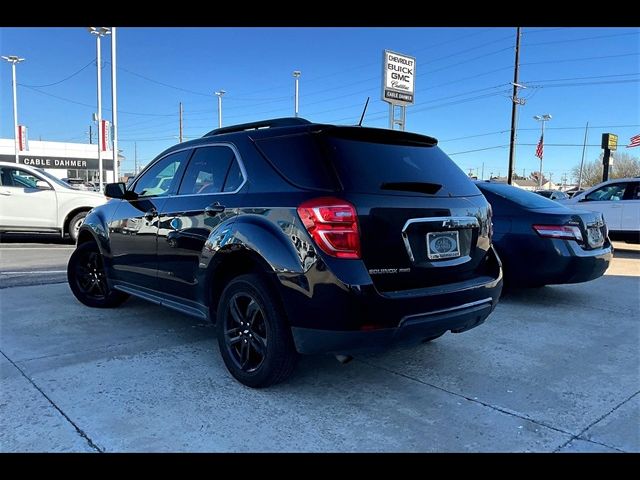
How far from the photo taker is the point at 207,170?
3.97 meters

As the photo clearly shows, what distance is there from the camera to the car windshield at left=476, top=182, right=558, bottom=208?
6191mm

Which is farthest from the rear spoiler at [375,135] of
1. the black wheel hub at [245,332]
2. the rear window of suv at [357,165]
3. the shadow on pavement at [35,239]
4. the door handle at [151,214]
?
the shadow on pavement at [35,239]

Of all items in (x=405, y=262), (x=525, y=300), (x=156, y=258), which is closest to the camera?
(x=405, y=262)

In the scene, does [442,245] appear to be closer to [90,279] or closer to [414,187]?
[414,187]

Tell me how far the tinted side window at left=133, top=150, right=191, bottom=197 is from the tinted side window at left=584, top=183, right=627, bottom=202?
11.6 meters

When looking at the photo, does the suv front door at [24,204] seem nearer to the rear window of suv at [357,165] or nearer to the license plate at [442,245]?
the rear window of suv at [357,165]

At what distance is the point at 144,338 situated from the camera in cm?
445

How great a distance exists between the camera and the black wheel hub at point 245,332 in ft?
10.9

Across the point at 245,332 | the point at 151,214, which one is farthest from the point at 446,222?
the point at 151,214

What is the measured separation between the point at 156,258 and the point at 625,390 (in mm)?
3686
